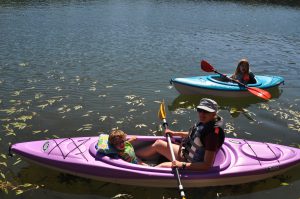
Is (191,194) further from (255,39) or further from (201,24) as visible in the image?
(201,24)

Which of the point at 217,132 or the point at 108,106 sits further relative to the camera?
the point at 108,106

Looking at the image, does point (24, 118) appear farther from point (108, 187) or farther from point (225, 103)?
point (225, 103)

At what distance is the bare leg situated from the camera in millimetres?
7589

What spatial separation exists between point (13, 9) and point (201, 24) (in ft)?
53.7

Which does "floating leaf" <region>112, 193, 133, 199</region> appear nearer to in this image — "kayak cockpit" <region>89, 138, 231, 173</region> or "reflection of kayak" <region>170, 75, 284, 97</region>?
"kayak cockpit" <region>89, 138, 231, 173</region>

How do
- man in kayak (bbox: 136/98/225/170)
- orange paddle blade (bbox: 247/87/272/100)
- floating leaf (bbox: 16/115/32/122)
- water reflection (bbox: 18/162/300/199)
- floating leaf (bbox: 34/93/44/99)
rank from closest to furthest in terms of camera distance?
man in kayak (bbox: 136/98/225/170) < water reflection (bbox: 18/162/300/199) < floating leaf (bbox: 16/115/32/122) < orange paddle blade (bbox: 247/87/272/100) < floating leaf (bbox: 34/93/44/99)

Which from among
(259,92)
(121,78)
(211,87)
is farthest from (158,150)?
(121,78)

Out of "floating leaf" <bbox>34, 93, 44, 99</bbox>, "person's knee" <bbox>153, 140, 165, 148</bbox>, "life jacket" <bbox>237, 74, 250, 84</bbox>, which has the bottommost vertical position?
"floating leaf" <bbox>34, 93, 44, 99</bbox>

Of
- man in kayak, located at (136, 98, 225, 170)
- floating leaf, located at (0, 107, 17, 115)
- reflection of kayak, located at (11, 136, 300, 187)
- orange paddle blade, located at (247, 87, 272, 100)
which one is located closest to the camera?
man in kayak, located at (136, 98, 225, 170)

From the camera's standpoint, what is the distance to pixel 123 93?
504 inches

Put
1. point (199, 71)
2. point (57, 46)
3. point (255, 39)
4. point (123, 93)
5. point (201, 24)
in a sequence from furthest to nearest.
Answer: point (201, 24) < point (255, 39) < point (57, 46) < point (199, 71) < point (123, 93)

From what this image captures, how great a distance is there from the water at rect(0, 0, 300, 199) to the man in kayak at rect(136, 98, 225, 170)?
0.80 meters

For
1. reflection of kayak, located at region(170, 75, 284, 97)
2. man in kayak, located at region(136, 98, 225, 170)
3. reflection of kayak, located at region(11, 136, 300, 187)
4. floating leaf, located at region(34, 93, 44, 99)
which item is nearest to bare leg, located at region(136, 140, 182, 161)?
man in kayak, located at region(136, 98, 225, 170)

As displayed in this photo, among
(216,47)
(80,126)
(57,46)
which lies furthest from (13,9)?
(80,126)
